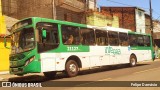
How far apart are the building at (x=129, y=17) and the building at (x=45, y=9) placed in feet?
60.9

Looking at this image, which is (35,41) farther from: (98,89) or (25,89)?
(98,89)

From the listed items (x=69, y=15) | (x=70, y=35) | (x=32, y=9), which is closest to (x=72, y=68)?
(x=70, y=35)

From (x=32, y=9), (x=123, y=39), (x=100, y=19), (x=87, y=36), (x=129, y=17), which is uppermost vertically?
(x=129, y=17)

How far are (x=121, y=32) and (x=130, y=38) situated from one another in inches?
68.7

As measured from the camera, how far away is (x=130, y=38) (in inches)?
980

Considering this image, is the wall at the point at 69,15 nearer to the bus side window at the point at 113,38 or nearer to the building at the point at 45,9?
the building at the point at 45,9

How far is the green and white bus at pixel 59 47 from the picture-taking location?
1547 centimetres

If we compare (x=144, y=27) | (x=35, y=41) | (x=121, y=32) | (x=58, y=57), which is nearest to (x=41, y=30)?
(x=35, y=41)

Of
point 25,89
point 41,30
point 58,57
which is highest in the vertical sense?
point 41,30

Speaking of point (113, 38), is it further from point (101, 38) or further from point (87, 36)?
point (87, 36)

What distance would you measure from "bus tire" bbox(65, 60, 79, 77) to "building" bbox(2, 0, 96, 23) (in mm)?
15478

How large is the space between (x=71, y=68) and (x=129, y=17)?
3980 cm

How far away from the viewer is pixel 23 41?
51.8 ft

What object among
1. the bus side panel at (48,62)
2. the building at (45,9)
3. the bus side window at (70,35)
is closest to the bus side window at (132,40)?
the bus side window at (70,35)
